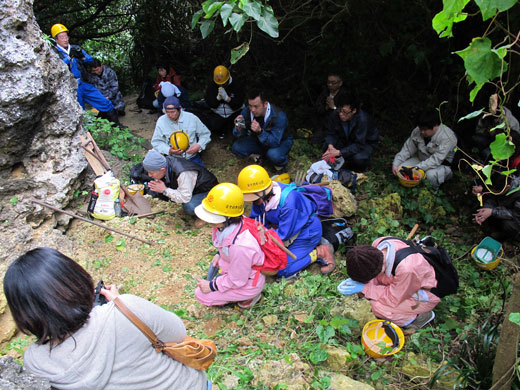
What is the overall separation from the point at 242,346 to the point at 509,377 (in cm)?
185

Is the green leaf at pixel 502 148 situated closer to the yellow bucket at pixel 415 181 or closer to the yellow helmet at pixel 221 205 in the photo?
the yellow helmet at pixel 221 205

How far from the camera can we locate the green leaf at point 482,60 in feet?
5.00

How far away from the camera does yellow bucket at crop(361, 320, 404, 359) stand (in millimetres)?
2979

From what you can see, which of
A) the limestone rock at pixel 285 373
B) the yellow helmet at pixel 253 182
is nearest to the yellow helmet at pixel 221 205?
the yellow helmet at pixel 253 182

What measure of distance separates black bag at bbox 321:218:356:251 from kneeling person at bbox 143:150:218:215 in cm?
158

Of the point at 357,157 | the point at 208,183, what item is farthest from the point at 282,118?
the point at 208,183

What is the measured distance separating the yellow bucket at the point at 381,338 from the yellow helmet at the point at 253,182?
154cm

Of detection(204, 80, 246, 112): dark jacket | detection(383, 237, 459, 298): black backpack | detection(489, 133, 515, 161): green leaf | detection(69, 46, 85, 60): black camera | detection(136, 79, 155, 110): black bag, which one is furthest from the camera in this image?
detection(136, 79, 155, 110): black bag

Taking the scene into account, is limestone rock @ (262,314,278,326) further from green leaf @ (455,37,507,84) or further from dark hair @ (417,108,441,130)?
dark hair @ (417,108,441,130)

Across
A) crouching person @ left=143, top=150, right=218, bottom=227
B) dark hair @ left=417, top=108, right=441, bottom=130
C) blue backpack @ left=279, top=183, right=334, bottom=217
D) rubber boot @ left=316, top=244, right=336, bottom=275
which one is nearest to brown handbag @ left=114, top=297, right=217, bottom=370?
rubber boot @ left=316, top=244, right=336, bottom=275

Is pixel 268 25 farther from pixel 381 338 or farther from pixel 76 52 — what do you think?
pixel 76 52

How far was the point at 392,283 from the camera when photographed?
10.4 ft

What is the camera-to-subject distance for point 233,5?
262 centimetres

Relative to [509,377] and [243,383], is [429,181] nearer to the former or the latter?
[509,377]
